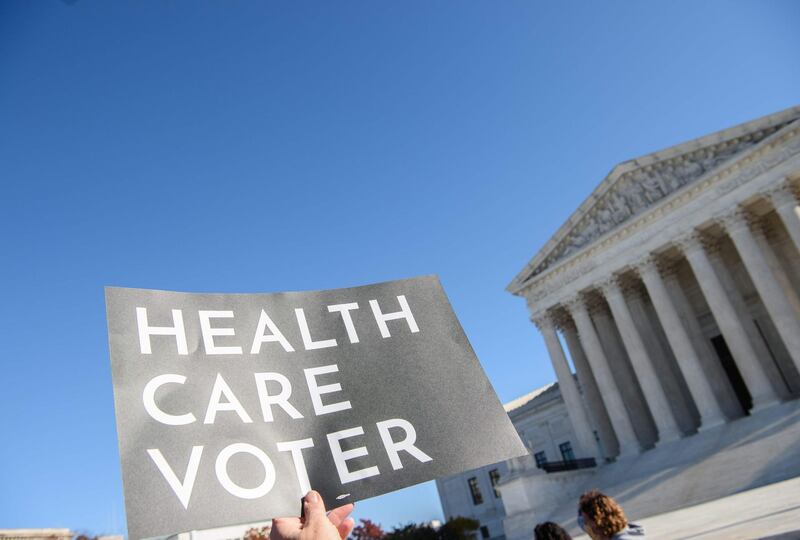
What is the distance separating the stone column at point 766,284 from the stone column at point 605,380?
28.2ft

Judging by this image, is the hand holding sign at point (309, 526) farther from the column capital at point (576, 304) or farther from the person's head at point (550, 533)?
the column capital at point (576, 304)

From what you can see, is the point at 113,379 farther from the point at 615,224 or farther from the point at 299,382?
the point at 615,224

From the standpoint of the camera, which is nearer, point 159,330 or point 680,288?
point 159,330

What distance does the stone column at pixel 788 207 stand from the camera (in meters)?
24.2

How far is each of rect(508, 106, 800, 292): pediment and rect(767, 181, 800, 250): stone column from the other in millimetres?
2514

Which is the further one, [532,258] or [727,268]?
[532,258]

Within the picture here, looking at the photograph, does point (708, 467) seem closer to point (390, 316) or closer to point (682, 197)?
point (682, 197)

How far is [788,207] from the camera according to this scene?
2428cm

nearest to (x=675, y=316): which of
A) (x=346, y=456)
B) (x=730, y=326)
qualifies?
(x=730, y=326)

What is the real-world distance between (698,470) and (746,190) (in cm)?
1378

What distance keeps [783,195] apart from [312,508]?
94.4ft

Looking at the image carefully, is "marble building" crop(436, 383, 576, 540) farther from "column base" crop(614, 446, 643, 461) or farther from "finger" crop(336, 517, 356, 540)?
"finger" crop(336, 517, 356, 540)

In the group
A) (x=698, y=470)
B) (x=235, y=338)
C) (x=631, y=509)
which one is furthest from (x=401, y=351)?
(x=698, y=470)

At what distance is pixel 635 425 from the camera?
101 feet
